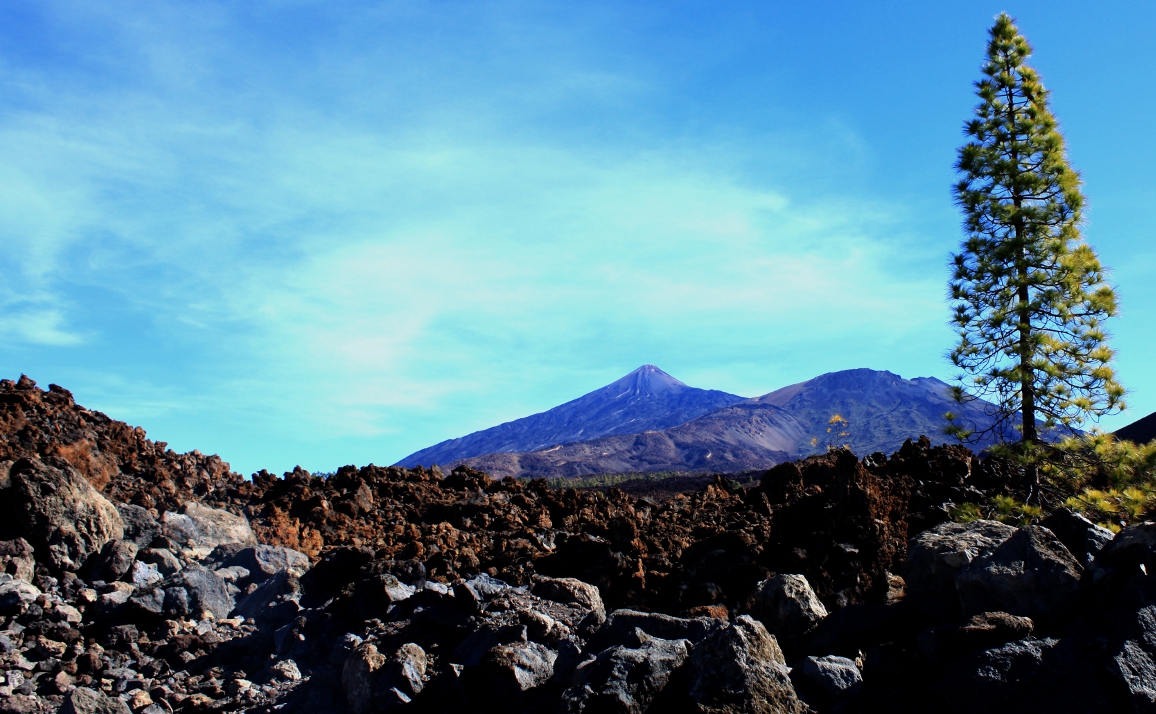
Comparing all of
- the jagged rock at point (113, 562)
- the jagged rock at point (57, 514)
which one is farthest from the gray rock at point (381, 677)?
the jagged rock at point (57, 514)

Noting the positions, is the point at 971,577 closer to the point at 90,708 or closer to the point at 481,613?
the point at 481,613

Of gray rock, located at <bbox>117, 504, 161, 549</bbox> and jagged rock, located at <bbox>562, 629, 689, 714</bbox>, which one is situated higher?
gray rock, located at <bbox>117, 504, 161, 549</bbox>

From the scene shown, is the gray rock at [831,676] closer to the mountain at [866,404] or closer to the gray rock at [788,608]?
the gray rock at [788,608]

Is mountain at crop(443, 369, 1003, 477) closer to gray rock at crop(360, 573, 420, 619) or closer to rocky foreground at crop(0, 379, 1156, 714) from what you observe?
rocky foreground at crop(0, 379, 1156, 714)

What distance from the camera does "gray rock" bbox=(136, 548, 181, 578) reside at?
9781 millimetres

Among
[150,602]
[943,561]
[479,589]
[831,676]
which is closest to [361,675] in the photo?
[479,589]

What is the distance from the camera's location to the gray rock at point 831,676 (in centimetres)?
483

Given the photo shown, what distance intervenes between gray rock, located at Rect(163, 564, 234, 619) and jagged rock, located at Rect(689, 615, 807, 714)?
19.5 ft

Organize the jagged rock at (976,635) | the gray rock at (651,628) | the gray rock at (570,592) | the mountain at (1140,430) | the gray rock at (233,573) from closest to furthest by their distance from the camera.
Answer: the jagged rock at (976,635)
the gray rock at (651,628)
the gray rock at (570,592)
the gray rock at (233,573)
the mountain at (1140,430)

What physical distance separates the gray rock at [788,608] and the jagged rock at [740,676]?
1.46m

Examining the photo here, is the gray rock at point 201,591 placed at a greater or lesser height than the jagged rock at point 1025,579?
greater

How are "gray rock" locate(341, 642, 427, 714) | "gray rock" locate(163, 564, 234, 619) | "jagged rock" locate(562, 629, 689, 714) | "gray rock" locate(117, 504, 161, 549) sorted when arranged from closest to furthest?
"jagged rock" locate(562, 629, 689, 714) < "gray rock" locate(341, 642, 427, 714) < "gray rock" locate(163, 564, 234, 619) < "gray rock" locate(117, 504, 161, 549)

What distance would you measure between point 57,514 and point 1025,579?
9.47 meters

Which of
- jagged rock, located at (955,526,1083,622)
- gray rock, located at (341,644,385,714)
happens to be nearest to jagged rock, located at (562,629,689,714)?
jagged rock, located at (955,526,1083,622)
